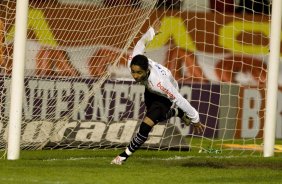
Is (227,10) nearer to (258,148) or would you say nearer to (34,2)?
(258,148)

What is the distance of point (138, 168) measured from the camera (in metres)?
10.7

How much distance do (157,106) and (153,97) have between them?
16 centimetres

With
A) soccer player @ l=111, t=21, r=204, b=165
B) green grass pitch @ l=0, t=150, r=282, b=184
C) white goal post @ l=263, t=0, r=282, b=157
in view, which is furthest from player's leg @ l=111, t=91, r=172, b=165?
white goal post @ l=263, t=0, r=282, b=157

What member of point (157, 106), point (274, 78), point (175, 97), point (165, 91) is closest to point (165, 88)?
point (165, 91)

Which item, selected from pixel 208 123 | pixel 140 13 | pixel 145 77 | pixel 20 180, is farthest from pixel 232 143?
pixel 20 180

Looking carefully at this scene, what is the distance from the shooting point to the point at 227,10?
17.0 m

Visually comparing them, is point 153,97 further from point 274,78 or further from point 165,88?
point 274,78

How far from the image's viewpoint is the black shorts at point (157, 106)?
433 inches

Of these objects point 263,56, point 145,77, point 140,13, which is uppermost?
point 263,56

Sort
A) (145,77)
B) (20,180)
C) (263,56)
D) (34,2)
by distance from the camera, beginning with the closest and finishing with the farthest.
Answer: (20,180)
(145,77)
(34,2)
(263,56)

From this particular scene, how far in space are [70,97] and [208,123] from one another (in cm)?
341

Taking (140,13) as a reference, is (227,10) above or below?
above

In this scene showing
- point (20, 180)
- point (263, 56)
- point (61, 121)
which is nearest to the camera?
point (20, 180)

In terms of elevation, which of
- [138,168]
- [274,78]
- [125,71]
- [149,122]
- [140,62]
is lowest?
[138,168]
